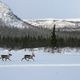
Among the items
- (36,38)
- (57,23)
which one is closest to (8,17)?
(36,38)

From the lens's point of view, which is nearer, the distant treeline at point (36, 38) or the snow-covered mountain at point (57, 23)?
the distant treeline at point (36, 38)

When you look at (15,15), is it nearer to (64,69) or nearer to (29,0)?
(29,0)

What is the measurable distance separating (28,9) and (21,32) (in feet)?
1.16

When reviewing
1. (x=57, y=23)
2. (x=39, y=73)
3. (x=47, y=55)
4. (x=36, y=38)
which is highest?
(x=57, y=23)

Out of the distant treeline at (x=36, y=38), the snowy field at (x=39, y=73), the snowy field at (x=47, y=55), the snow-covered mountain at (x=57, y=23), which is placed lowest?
the snowy field at (x=39, y=73)

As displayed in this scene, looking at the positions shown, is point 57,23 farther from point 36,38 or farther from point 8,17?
point 8,17

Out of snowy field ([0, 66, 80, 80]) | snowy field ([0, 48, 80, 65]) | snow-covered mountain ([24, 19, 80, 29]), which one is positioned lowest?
snowy field ([0, 66, 80, 80])

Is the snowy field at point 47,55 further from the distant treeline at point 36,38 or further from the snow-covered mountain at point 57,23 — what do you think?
the snow-covered mountain at point 57,23

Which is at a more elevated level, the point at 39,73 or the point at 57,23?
the point at 57,23

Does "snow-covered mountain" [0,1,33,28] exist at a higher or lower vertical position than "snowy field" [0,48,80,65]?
higher

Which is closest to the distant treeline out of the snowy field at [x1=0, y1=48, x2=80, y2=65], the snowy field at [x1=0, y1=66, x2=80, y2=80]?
the snowy field at [x1=0, y1=48, x2=80, y2=65]

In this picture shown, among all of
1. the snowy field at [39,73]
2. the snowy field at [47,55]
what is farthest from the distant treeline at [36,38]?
the snowy field at [39,73]

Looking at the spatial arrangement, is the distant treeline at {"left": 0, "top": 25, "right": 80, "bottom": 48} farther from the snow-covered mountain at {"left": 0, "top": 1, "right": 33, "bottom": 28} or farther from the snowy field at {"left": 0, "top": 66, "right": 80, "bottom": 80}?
the snowy field at {"left": 0, "top": 66, "right": 80, "bottom": 80}

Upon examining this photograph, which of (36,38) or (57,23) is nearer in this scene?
(36,38)
